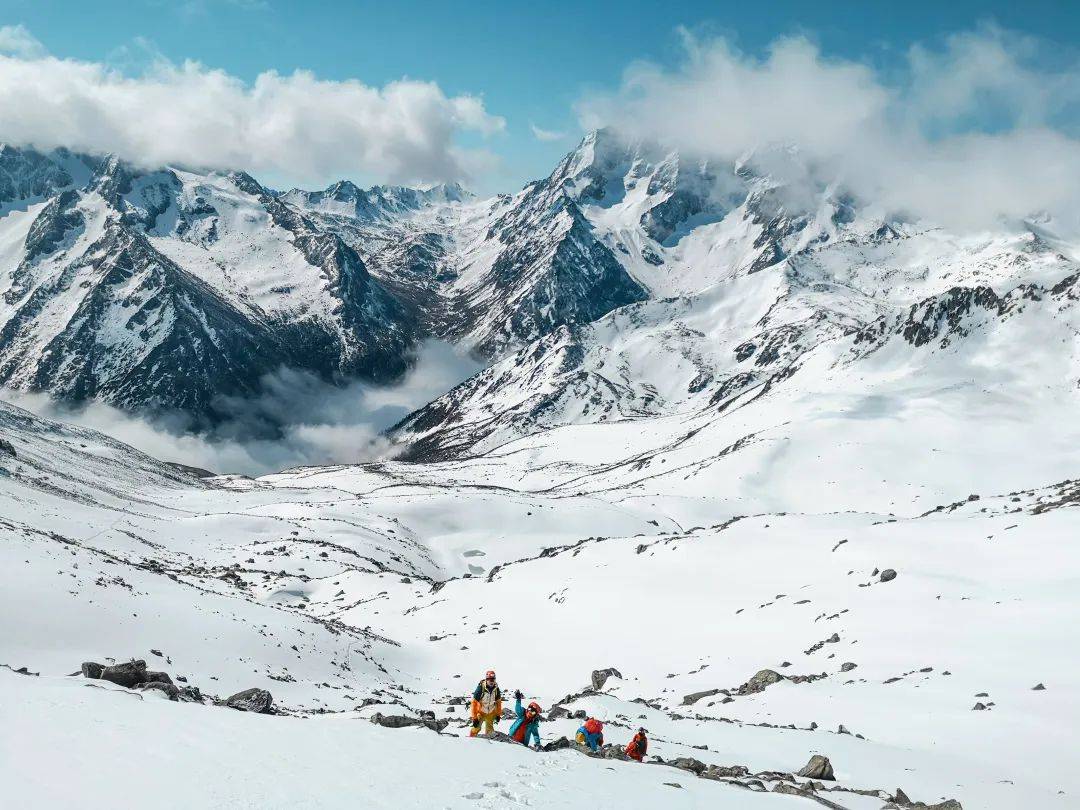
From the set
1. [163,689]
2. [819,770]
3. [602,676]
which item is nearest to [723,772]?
[819,770]

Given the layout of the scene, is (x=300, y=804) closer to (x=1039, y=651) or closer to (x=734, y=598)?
(x=1039, y=651)

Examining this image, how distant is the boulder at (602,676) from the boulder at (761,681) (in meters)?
7.43

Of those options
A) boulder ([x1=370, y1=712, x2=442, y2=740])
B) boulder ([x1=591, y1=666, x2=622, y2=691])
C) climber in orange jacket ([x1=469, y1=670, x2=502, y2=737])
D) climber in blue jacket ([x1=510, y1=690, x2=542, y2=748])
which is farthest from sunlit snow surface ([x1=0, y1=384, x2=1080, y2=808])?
climber in blue jacket ([x1=510, y1=690, x2=542, y2=748])

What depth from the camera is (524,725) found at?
17.5m

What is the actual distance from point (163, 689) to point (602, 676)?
22.5 metres

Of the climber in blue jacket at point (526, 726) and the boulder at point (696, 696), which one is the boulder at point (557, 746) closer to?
the climber in blue jacket at point (526, 726)

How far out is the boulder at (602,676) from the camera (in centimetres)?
3497

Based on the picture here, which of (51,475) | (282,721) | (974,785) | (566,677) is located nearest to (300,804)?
(282,721)

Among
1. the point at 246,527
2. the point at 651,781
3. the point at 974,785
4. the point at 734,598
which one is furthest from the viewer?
the point at 246,527

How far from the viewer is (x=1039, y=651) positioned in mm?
24094

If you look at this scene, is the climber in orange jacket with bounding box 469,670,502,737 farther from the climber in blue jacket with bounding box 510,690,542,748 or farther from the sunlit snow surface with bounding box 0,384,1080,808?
the sunlit snow surface with bounding box 0,384,1080,808

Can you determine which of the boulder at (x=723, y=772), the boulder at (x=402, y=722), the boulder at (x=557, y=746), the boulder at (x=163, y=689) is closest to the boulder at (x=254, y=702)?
the boulder at (x=163, y=689)

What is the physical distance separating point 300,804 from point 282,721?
5.47 metres

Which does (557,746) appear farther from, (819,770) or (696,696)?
(696,696)
